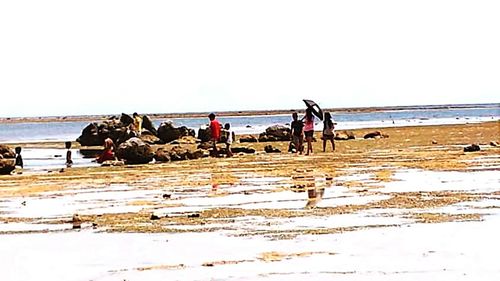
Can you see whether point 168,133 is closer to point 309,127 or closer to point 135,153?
point 135,153

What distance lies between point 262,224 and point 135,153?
19.3 meters

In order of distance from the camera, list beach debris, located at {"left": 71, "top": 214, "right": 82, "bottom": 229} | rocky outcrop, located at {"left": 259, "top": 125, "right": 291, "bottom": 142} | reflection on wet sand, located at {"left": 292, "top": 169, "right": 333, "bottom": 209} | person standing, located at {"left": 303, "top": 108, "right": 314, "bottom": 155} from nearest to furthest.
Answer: beach debris, located at {"left": 71, "top": 214, "right": 82, "bottom": 229}, reflection on wet sand, located at {"left": 292, "top": 169, "right": 333, "bottom": 209}, person standing, located at {"left": 303, "top": 108, "right": 314, "bottom": 155}, rocky outcrop, located at {"left": 259, "top": 125, "right": 291, "bottom": 142}

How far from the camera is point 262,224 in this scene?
14.6 meters

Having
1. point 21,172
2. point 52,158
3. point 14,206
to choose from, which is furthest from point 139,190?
point 52,158

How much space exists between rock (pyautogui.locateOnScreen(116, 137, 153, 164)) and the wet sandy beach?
20.9ft

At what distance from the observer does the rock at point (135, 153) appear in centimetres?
3338

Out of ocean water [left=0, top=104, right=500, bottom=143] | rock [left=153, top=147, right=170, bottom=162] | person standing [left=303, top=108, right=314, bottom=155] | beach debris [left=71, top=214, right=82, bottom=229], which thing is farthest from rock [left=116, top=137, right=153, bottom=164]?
ocean water [left=0, top=104, right=500, bottom=143]

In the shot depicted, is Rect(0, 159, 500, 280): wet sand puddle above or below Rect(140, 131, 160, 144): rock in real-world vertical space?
above

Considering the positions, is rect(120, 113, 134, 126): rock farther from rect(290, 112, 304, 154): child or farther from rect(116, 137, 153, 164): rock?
rect(290, 112, 304, 154): child

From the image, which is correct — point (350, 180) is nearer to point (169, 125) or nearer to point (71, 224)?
point (71, 224)

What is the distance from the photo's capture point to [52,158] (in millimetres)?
40906

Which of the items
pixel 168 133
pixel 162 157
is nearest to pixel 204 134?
pixel 168 133

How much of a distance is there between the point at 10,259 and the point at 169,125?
39.9m

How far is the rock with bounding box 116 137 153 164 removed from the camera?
109 ft
